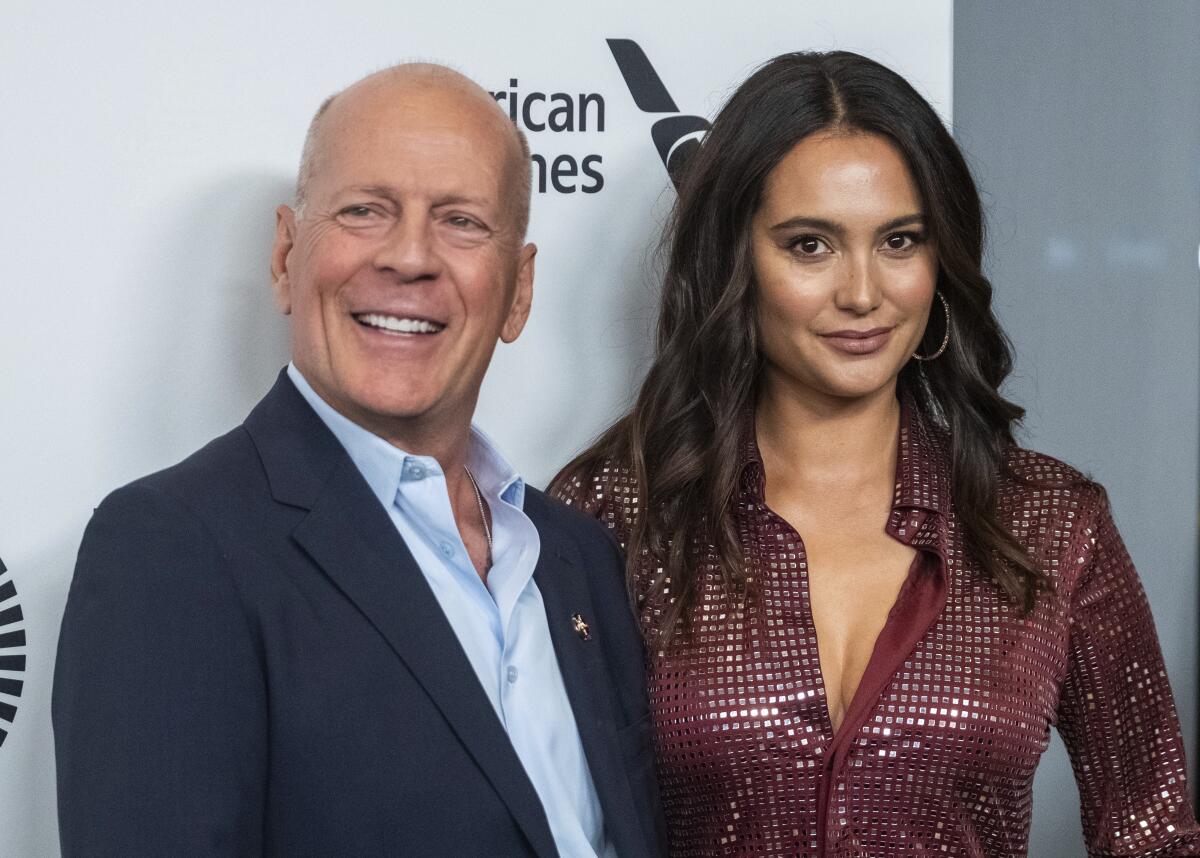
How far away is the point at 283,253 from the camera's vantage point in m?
2.03

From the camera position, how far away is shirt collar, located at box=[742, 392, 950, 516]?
7.72 feet

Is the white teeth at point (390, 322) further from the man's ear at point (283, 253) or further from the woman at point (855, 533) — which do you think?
the woman at point (855, 533)

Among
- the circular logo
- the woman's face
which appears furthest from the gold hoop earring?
the circular logo

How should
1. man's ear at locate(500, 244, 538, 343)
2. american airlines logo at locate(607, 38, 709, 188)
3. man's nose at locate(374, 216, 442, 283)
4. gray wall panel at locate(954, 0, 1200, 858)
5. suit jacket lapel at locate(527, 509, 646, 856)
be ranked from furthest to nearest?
gray wall panel at locate(954, 0, 1200, 858), american airlines logo at locate(607, 38, 709, 188), man's ear at locate(500, 244, 538, 343), suit jacket lapel at locate(527, 509, 646, 856), man's nose at locate(374, 216, 442, 283)

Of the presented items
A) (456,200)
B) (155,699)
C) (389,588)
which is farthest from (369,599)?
(456,200)

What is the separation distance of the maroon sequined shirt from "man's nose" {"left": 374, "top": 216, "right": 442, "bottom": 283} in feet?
2.16

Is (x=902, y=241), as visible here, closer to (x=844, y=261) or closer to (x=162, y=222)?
(x=844, y=261)

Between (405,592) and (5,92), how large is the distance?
1.02 meters

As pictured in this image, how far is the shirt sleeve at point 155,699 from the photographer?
1545mm

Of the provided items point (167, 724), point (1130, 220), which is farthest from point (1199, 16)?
point (167, 724)

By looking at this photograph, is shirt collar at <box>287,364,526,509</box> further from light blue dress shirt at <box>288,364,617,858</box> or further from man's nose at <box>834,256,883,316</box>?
man's nose at <box>834,256,883,316</box>

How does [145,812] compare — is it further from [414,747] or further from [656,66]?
[656,66]

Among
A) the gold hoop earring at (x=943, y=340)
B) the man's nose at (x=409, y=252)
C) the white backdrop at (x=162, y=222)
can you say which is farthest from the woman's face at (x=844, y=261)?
the man's nose at (x=409, y=252)

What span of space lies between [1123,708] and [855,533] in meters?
0.49
